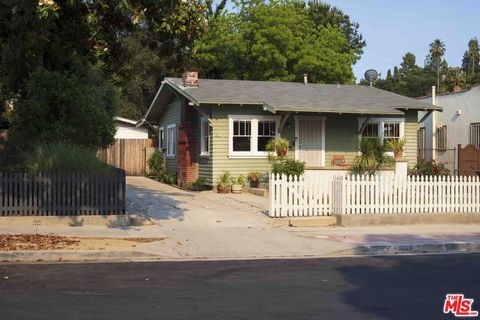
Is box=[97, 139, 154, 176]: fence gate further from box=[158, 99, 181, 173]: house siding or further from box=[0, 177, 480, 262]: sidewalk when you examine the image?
box=[0, 177, 480, 262]: sidewalk

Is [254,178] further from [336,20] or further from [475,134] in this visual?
[336,20]

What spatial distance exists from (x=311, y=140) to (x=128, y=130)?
16357 mm

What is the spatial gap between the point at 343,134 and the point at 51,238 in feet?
47.2

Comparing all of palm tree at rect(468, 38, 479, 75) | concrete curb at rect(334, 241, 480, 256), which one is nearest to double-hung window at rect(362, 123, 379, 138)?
concrete curb at rect(334, 241, 480, 256)

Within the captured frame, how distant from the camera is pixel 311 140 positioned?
2395 cm

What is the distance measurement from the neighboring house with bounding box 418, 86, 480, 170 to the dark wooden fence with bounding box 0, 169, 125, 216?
18078 millimetres

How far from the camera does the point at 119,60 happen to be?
13.8 meters

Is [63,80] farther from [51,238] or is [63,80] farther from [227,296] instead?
[227,296]

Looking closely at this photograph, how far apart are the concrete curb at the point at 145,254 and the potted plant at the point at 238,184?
10326mm

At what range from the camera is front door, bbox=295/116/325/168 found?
23.8 m

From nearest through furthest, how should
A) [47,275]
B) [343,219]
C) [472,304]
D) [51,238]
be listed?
[472,304] < [47,275] < [51,238] < [343,219]

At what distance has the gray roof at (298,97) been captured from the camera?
22500mm

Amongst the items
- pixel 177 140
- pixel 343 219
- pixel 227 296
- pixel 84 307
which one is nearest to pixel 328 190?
pixel 343 219

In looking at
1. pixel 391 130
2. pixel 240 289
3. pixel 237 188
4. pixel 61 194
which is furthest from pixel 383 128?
pixel 240 289
